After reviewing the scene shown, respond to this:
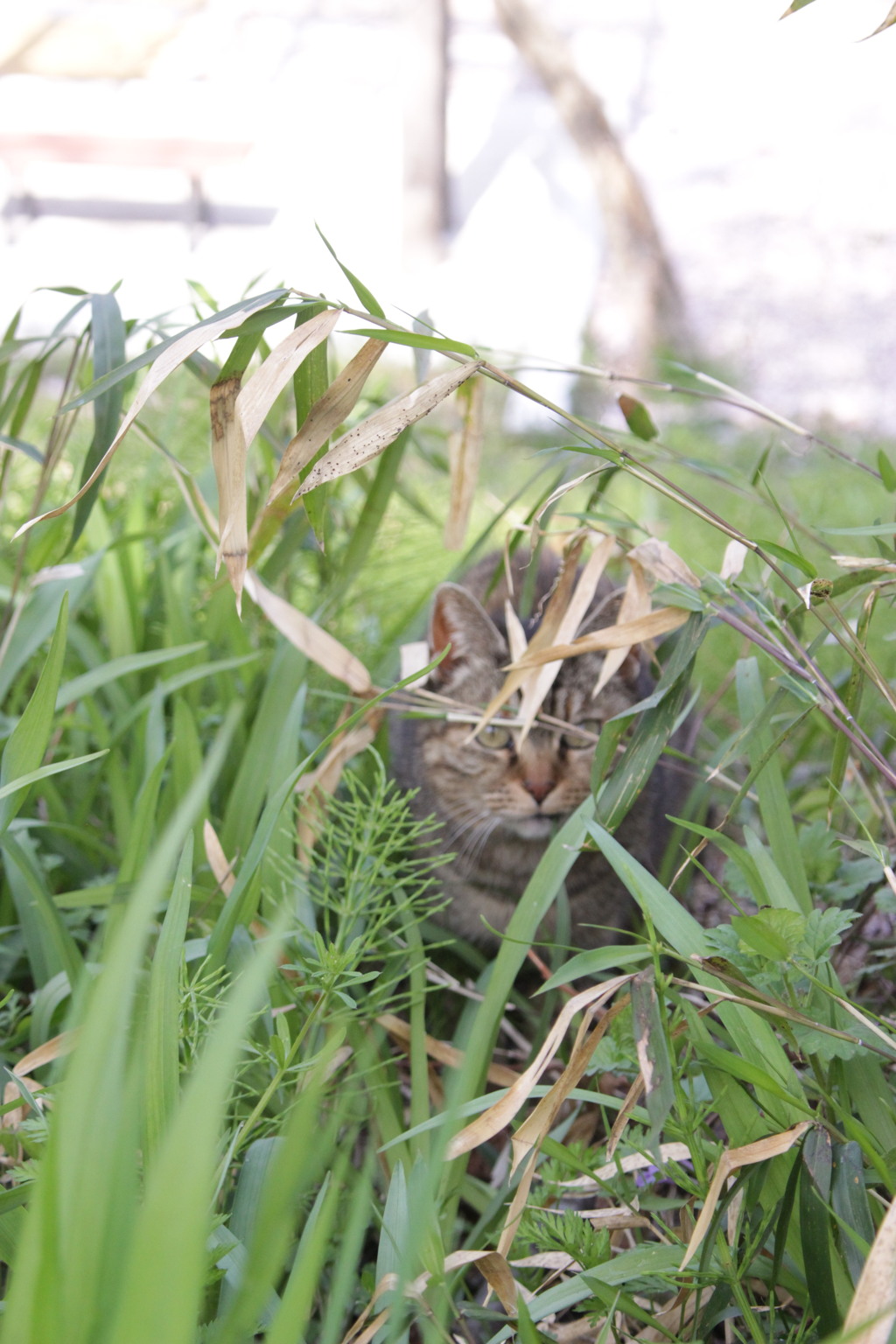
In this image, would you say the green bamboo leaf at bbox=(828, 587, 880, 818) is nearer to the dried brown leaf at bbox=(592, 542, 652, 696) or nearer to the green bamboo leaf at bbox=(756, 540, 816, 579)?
the green bamboo leaf at bbox=(756, 540, 816, 579)

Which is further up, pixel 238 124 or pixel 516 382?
pixel 238 124

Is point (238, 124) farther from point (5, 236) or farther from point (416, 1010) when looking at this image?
point (416, 1010)

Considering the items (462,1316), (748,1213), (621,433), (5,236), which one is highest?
(5,236)

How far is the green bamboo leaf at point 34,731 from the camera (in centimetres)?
106

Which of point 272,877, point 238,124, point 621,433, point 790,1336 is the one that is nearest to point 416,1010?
point 272,877

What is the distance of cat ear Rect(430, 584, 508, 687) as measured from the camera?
5.80 feet

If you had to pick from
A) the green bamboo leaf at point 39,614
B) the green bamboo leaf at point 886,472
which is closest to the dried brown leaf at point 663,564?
the green bamboo leaf at point 886,472

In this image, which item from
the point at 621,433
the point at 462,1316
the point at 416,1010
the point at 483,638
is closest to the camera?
the point at 462,1316

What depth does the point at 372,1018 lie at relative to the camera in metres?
1.23

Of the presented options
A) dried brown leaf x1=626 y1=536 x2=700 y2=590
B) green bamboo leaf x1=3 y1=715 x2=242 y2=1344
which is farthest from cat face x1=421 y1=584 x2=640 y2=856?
green bamboo leaf x1=3 y1=715 x2=242 y2=1344

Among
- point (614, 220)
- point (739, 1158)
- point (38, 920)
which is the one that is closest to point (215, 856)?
point (38, 920)

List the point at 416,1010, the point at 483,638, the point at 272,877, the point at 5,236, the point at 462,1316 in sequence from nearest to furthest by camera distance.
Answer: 1. the point at 462,1316
2. the point at 416,1010
3. the point at 272,877
4. the point at 483,638
5. the point at 5,236

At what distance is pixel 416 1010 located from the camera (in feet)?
4.03

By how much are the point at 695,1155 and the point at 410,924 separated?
1.65 ft
